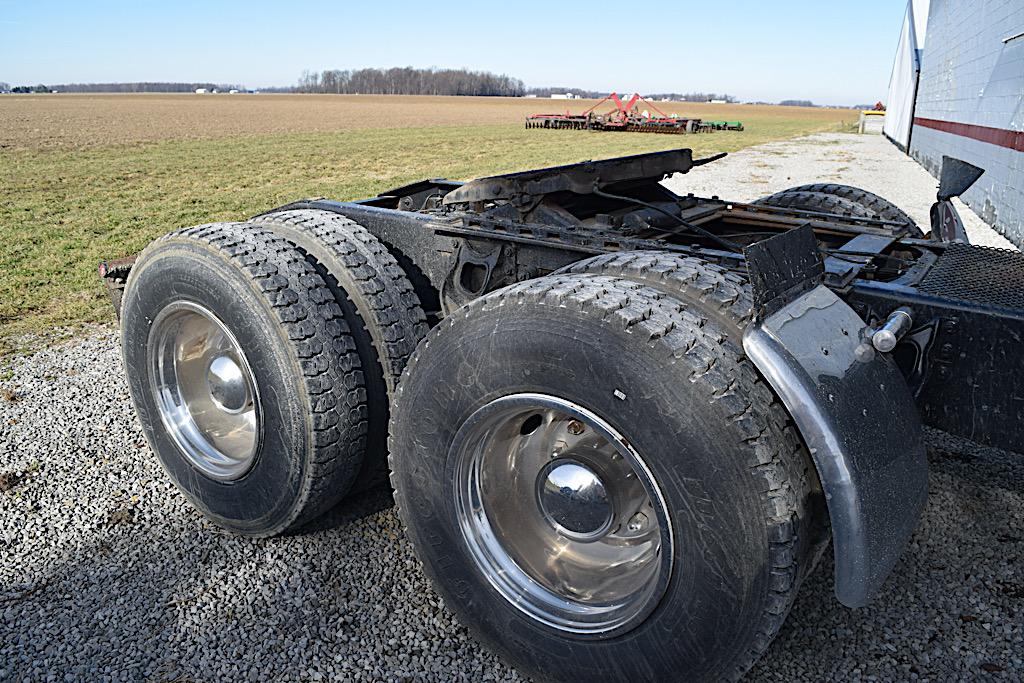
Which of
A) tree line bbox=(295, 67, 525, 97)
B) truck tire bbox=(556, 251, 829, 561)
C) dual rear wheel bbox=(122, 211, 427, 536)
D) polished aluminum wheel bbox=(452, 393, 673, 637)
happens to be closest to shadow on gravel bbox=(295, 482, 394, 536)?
dual rear wheel bbox=(122, 211, 427, 536)

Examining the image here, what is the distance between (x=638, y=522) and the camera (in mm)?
2318

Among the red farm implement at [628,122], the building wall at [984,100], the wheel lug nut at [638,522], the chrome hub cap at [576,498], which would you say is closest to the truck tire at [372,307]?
the chrome hub cap at [576,498]

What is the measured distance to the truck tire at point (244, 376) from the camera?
8.69ft

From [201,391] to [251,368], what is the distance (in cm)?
70

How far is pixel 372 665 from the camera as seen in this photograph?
2375 mm

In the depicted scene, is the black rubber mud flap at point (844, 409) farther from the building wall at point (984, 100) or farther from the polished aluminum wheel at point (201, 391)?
the building wall at point (984, 100)

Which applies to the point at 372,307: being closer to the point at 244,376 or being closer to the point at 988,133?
the point at 244,376

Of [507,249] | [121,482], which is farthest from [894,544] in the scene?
[121,482]

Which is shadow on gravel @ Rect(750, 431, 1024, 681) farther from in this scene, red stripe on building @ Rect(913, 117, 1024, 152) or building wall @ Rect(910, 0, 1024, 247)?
red stripe on building @ Rect(913, 117, 1024, 152)

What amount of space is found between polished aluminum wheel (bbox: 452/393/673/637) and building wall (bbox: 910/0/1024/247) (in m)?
5.42

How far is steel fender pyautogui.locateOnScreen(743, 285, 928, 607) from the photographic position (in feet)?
5.56

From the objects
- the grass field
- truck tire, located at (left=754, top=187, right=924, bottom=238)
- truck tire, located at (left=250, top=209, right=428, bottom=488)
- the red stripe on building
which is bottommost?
the grass field

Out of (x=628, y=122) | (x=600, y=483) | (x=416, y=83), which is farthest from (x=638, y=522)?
(x=416, y=83)

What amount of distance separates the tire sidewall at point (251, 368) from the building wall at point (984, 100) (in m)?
5.97
